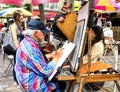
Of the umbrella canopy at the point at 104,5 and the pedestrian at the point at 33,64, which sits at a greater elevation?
the pedestrian at the point at 33,64

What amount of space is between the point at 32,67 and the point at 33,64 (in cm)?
4

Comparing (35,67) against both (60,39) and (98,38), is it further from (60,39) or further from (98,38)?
(60,39)

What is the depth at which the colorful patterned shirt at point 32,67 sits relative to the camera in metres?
3.84

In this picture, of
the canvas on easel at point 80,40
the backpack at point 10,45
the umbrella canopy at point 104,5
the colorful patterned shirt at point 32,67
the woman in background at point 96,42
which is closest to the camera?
the canvas on easel at point 80,40

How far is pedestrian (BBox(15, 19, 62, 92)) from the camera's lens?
384 cm

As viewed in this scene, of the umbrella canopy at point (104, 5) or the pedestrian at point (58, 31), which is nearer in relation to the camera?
the pedestrian at point (58, 31)

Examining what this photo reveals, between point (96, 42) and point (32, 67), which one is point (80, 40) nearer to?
point (32, 67)

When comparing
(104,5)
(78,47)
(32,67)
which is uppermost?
(78,47)

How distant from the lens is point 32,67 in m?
3.84

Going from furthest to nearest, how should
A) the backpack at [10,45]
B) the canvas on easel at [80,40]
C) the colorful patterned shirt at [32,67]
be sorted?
the backpack at [10,45], the colorful patterned shirt at [32,67], the canvas on easel at [80,40]

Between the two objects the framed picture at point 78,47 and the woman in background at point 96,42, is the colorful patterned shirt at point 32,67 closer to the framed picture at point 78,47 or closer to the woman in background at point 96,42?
the framed picture at point 78,47

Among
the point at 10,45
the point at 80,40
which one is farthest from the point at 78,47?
the point at 10,45

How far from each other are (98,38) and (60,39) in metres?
1.36

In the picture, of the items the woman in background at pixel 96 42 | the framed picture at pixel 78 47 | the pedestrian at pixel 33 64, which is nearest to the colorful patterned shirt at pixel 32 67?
the pedestrian at pixel 33 64
